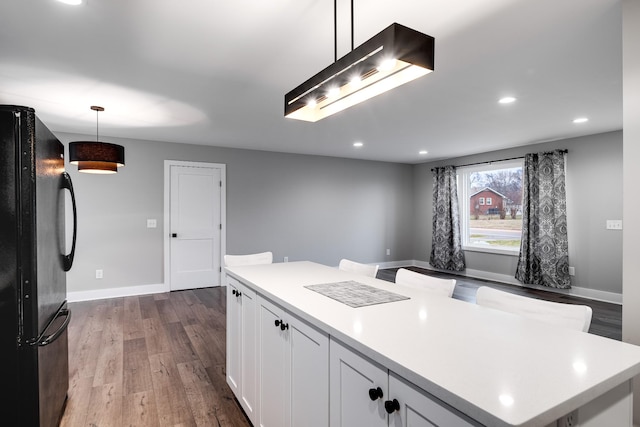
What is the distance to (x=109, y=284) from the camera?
16.7 ft

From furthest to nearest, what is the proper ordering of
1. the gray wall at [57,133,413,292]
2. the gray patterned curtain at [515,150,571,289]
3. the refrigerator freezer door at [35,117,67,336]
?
the gray patterned curtain at [515,150,571,289] → the gray wall at [57,133,413,292] → the refrigerator freezer door at [35,117,67,336]

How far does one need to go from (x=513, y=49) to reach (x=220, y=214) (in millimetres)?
4739

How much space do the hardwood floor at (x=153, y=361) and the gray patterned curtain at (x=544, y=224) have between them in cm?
54

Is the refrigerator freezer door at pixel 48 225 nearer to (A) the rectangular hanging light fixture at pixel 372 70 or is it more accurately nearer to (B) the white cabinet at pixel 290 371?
(B) the white cabinet at pixel 290 371

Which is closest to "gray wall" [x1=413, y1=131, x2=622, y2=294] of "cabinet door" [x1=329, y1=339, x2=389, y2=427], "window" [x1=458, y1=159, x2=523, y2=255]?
"window" [x1=458, y1=159, x2=523, y2=255]

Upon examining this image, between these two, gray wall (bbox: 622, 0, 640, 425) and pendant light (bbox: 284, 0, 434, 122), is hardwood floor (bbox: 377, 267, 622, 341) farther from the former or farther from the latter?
pendant light (bbox: 284, 0, 434, 122)

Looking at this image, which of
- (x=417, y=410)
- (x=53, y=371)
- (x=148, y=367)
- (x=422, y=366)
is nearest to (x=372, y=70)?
(x=422, y=366)

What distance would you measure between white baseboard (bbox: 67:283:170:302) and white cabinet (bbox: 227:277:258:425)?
345cm

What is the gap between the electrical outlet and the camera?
82 cm

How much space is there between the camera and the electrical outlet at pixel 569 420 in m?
0.82

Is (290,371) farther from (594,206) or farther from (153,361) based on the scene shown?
(594,206)

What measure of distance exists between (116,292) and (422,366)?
17.7 feet

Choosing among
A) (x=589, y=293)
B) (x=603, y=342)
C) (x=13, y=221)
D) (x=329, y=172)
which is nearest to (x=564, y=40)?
(x=603, y=342)

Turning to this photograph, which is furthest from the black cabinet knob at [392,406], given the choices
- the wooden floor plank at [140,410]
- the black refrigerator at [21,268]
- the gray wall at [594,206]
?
the gray wall at [594,206]
